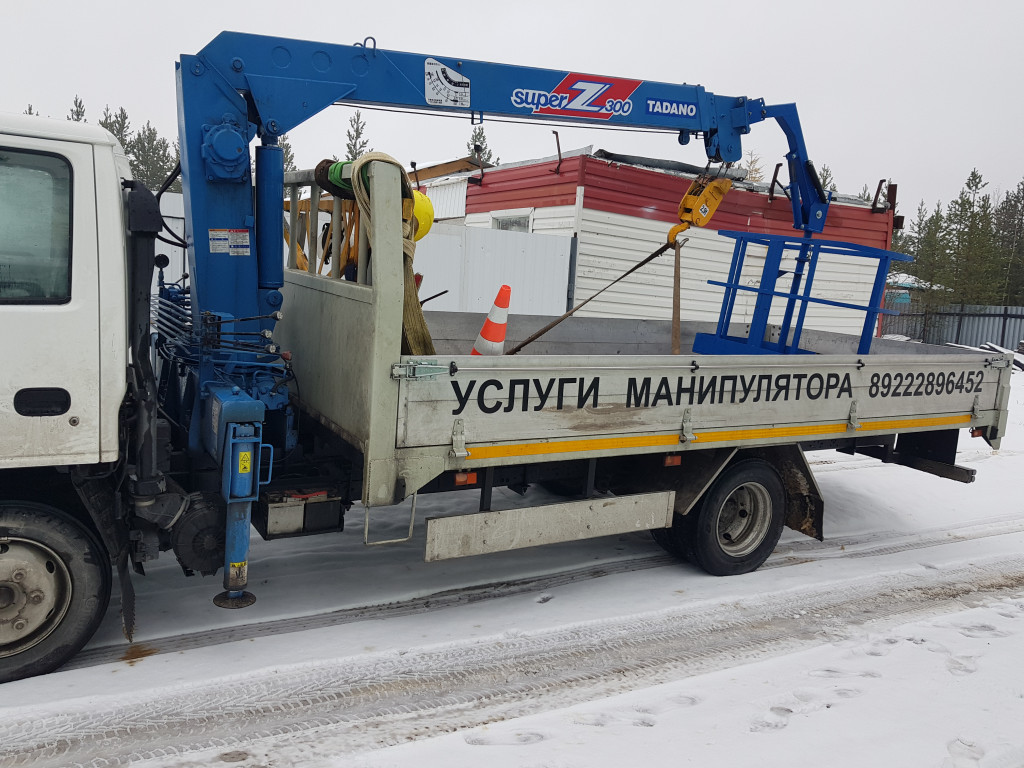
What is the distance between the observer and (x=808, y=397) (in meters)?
5.44

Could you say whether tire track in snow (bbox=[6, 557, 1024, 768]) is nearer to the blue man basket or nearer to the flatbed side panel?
the flatbed side panel

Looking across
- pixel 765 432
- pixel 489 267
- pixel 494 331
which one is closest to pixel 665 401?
pixel 765 432

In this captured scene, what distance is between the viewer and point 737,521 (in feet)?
18.7

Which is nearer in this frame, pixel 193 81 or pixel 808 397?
pixel 193 81

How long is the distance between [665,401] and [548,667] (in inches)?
67.1

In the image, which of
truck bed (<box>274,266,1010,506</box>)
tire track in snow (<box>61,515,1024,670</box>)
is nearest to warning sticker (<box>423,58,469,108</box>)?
truck bed (<box>274,266,1010,506</box>)

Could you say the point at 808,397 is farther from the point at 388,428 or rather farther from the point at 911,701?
the point at 388,428

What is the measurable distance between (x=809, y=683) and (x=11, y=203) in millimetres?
4300

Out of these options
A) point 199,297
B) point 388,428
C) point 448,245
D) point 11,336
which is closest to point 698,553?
point 388,428

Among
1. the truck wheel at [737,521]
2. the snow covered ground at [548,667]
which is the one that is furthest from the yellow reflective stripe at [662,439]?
the snow covered ground at [548,667]

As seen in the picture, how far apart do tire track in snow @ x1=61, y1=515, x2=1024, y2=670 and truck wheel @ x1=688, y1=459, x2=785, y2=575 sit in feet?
0.98

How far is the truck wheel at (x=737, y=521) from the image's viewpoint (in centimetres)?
539

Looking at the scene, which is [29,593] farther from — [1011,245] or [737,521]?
[1011,245]

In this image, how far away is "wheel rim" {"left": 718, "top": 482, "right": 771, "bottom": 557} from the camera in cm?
561
